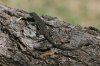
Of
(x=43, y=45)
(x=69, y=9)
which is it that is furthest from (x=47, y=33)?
(x=69, y=9)

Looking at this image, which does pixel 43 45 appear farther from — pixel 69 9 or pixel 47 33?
pixel 69 9

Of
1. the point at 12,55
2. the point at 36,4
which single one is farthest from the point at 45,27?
the point at 36,4

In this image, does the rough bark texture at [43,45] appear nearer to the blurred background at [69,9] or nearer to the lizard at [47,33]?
the lizard at [47,33]

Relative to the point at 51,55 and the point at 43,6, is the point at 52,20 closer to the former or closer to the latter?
the point at 51,55

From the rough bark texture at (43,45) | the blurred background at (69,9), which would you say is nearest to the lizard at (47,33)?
the rough bark texture at (43,45)

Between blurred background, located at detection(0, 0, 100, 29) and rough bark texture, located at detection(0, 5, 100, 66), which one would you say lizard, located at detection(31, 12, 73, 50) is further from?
blurred background, located at detection(0, 0, 100, 29)
